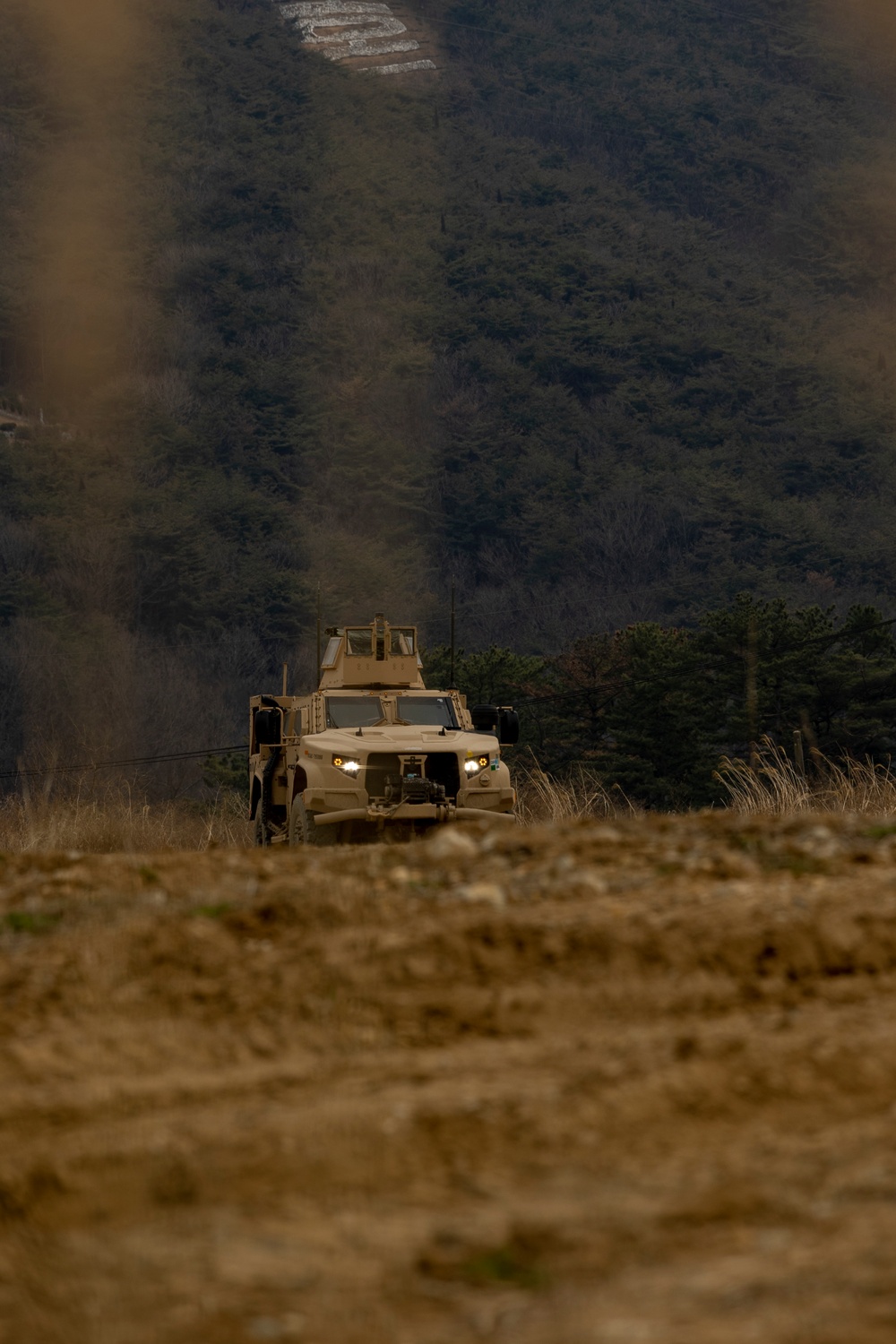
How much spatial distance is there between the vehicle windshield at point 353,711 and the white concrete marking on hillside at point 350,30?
307 feet

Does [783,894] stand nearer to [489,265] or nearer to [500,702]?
[500,702]

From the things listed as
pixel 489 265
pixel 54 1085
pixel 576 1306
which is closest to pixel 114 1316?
pixel 576 1306

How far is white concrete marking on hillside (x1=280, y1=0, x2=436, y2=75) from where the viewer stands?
104062mm

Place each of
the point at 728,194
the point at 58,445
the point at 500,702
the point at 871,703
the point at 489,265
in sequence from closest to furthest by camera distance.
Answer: the point at 871,703 → the point at 500,702 → the point at 58,445 → the point at 489,265 → the point at 728,194

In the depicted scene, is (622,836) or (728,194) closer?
(622,836)

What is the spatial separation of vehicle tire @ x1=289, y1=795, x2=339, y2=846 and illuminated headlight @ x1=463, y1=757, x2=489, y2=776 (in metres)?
1.23

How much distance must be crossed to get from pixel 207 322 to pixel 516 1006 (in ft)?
248

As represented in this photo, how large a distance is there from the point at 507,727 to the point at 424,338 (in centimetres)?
6542

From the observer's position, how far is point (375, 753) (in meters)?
14.4

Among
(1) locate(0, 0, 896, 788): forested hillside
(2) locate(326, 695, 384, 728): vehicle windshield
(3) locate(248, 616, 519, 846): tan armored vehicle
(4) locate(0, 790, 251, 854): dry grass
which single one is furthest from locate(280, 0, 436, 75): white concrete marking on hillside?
(2) locate(326, 695, 384, 728): vehicle windshield

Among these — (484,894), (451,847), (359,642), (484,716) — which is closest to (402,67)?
(359,642)

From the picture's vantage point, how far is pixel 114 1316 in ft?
11.3

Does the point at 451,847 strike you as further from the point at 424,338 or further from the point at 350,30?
the point at 350,30

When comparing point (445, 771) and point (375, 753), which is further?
point (445, 771)
